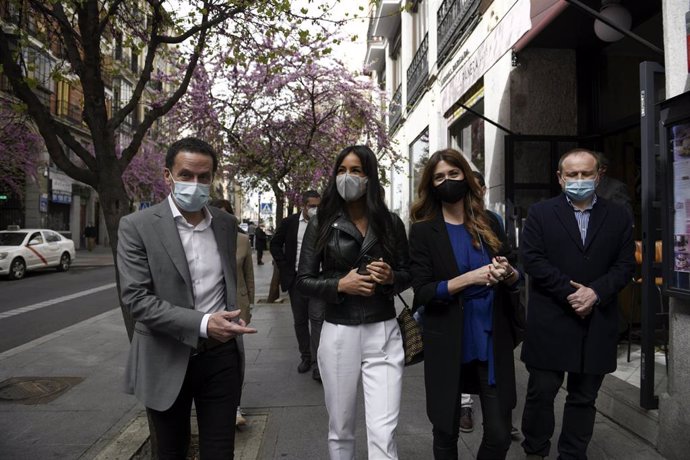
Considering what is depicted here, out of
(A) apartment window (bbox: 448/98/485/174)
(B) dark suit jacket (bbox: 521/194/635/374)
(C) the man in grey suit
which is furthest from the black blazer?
(A) apartment window (bbox: 448/98/485/174)

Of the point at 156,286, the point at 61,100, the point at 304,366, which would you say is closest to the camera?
the point at 156,286

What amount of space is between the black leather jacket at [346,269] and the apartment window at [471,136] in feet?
22.7

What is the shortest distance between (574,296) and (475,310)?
72 centimetres

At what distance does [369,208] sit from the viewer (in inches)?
111

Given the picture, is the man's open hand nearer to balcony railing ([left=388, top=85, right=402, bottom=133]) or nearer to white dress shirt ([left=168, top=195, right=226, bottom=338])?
white dress shirt ([left=168, top=195, right=226, bottom=338])

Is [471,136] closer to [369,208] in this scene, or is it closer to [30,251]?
[369,208]

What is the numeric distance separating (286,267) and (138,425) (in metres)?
2.34

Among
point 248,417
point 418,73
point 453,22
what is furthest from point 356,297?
point 418,73

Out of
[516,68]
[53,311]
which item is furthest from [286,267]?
[53,311]

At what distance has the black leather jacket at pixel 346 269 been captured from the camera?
2.71 m

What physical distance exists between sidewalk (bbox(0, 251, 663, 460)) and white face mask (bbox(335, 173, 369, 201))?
6.34 ft

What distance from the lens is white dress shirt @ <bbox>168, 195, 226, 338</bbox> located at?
8.06 feet

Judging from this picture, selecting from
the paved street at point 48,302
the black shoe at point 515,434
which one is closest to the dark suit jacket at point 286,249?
the black shoe at point 515,434

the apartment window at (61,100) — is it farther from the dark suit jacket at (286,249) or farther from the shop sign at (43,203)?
the dark suit jacket at (286,249)
